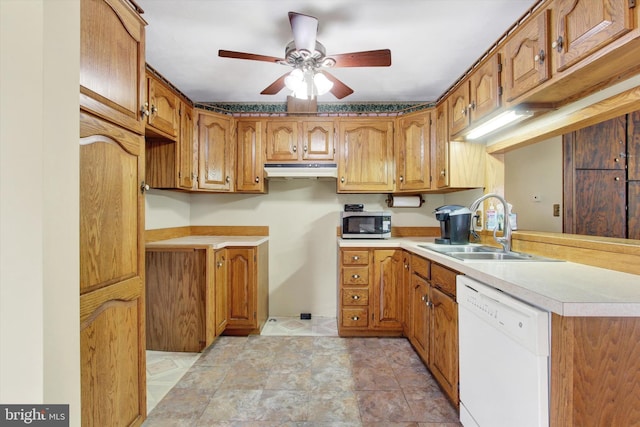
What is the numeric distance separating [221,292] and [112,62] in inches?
71.6

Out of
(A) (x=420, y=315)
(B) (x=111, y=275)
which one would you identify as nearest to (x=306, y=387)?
(A) (x=420, y=315)

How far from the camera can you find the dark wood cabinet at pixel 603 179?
2.37 m

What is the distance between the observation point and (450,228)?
2.22 meters

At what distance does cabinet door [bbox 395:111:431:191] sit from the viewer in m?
2.53

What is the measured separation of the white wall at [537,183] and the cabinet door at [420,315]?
1.63m

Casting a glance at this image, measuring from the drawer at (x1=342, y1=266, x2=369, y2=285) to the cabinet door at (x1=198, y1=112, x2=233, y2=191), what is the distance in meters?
1.41

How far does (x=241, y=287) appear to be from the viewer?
250 cm

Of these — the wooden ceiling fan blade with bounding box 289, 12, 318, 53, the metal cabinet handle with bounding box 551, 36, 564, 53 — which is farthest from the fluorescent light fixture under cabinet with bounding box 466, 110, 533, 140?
the wooden ceiling fan blade with bounding box 289, 12, 318, 53

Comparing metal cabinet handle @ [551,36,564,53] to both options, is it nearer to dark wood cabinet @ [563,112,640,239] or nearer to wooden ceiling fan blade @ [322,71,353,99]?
wooden ceiling fan blade @ [322,71,353,99]

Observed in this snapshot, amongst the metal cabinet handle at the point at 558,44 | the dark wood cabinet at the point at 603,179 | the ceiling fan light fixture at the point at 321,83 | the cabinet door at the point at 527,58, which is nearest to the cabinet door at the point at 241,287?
the ceiling fan light fixture at the point at 321,83
